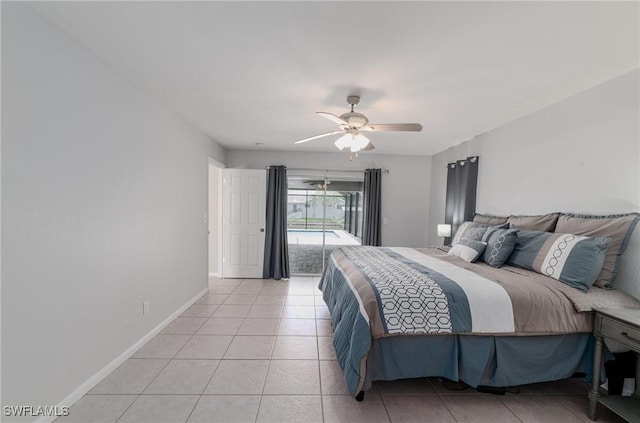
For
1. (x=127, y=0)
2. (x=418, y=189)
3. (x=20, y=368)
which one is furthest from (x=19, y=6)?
(x=418, y=189)

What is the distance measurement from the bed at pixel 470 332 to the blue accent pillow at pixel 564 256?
11 cm

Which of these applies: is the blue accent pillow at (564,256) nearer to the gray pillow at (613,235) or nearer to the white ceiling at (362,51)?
the gray pillow at (613,235)

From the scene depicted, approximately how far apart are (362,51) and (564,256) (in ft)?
7.25

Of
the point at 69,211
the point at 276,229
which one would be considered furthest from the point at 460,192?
the point at 69,211

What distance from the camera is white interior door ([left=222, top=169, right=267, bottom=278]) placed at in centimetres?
483

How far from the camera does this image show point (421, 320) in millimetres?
1752

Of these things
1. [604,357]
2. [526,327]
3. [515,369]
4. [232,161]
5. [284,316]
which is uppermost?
[232,161]

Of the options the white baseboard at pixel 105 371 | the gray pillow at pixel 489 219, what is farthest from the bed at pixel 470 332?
the white baseboard at pixel 105 371

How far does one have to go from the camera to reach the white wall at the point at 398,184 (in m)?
5.09

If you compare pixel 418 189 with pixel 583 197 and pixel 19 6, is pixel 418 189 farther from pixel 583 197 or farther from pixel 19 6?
pixel 19 6

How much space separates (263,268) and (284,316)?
71.2 inches

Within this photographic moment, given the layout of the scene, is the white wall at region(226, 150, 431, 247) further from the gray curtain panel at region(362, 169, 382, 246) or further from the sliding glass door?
the sliding glass door

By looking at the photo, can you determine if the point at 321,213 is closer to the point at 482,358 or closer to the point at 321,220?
the point at 321,220

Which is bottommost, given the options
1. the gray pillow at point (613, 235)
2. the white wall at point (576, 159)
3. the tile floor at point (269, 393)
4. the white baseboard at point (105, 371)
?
Result: the tile floor at point (269, 393)
